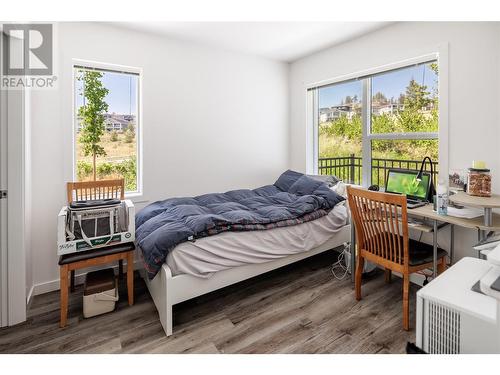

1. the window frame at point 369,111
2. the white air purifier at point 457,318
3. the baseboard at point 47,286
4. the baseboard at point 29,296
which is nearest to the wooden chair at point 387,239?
the white air purifier at point 457,318

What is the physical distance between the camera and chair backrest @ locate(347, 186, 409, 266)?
1968 mm

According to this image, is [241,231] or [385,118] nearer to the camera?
[241,231]

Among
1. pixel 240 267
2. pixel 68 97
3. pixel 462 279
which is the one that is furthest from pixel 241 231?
pixel 68 97

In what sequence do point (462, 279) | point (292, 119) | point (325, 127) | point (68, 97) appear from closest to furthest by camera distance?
point (462, 279) → point (68, 97) → point (325, 127) → point (292, 119)

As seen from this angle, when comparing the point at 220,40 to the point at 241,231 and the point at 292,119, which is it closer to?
the point at 292,119

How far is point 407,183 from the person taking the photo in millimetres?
2650

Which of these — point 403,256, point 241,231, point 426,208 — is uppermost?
point 426,208

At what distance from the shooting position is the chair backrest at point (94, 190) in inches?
99.4

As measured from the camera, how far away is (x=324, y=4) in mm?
1415

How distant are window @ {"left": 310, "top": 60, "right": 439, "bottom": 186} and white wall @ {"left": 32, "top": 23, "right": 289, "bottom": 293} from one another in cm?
64

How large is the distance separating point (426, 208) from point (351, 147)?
1.37 m

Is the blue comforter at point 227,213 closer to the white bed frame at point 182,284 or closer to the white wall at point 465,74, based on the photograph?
the white bed frame at point 182,284

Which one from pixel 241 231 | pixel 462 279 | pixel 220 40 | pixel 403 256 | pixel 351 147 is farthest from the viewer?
pixel 351 147

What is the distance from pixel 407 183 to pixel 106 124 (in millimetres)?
3014
